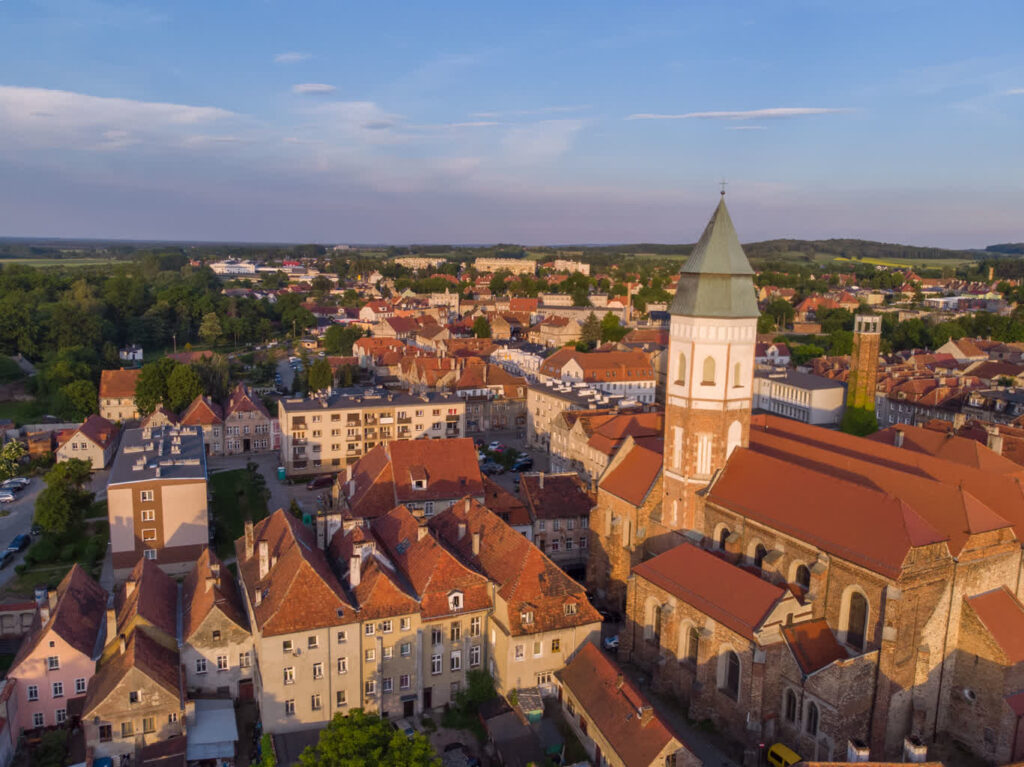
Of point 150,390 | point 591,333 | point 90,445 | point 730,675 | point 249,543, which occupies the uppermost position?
point 591,333

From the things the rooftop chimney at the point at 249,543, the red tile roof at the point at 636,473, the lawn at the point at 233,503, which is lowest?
the lawn at the point at 233,503

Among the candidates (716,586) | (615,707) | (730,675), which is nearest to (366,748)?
(615,707)

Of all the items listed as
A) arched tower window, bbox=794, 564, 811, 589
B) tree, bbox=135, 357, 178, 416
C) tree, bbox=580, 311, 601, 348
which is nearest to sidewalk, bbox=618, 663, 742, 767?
arched tower window, bbox=794, 564, 811, 589

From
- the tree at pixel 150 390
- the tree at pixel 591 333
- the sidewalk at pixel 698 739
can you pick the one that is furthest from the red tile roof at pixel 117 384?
the tree at pixel 591 333

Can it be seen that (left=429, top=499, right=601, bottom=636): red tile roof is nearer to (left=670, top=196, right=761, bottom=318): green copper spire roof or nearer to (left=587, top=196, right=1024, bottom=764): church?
(left=587, top=196, right=1024, bottom=764): church

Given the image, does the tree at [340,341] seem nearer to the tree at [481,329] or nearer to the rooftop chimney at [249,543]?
the tree at [481,329]

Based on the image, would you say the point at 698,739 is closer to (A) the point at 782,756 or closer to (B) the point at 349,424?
(A) the point at 782,756

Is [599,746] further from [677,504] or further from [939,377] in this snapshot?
[939,377]
